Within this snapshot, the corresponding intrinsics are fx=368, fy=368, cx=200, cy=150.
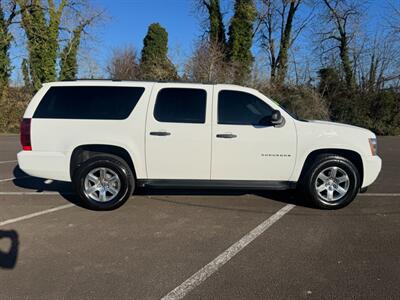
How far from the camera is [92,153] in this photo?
5.74 meters

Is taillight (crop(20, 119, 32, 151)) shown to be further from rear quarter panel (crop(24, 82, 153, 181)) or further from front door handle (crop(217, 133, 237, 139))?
front door handle (crop(217, 133, 237, 139))

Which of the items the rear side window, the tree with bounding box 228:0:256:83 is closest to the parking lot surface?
the rear side window

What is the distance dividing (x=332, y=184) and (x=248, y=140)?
1.52m

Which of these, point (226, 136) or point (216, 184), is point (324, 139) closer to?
point (226, 136)

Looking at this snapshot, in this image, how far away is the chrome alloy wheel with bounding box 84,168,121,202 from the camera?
5.69 m

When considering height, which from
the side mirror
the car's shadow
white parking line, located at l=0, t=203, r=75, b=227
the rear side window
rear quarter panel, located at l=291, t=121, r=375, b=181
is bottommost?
white parking line, located at l=0, t=203, r=75, b=227

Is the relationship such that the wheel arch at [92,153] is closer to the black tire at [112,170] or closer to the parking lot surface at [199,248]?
the black tire at [112,170]

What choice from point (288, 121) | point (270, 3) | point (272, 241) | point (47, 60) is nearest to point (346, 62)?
point (270, 3)

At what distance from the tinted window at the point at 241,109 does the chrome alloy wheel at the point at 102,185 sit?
1.88 metres

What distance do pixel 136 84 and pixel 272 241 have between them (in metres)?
3.10

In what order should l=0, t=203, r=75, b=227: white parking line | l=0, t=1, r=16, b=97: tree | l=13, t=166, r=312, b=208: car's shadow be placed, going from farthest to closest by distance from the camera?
l=0, t=1, r=16, b=97: tree < l=13, t=166, r=312, b=208: car's shadow < l=0, t=203, r=75, b=227: white parking line

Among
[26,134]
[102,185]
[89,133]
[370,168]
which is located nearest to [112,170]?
[102,185]

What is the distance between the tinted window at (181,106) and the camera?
5.59m

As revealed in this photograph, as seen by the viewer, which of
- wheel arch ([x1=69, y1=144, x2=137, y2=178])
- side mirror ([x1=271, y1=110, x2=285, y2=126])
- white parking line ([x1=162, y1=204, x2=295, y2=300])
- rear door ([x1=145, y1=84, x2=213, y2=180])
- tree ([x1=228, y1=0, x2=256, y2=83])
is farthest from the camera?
tree ([x1=228, y1=0, x2=256, y2=83])
